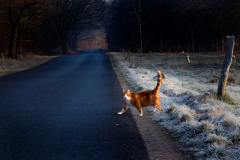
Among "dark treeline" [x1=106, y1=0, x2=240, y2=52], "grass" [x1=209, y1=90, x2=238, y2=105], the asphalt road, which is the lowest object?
the asphalt road

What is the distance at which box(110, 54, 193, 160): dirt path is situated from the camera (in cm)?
370

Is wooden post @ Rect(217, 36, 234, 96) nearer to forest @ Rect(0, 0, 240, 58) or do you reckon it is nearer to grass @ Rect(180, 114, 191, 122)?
grass @ Rect(180, 114, 191, 122)

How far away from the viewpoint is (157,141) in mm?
4340

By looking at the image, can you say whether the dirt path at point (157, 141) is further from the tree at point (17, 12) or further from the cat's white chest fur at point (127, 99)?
the tree at point (17, 12)

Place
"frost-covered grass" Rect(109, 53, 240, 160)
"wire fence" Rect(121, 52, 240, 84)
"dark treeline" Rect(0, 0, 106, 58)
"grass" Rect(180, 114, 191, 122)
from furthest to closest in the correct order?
1. "dark treeline" Rect(0, 0, 106, 58)
2. "wire fence" Rect(121, 52, 240, 84)
3. "grass" Rect(180, 114, 191, 122)
4. "frost-covered grass" Rect(109, 53, 240, 160)

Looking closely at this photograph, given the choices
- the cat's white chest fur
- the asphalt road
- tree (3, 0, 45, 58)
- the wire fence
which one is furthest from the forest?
the cat's white chest fur

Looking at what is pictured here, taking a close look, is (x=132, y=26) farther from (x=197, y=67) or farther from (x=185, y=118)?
(x=185, y=118)

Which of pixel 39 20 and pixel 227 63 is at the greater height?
pixel 39 20

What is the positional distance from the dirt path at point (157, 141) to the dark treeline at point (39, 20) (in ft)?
77.1

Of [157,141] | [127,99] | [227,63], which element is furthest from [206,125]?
[227,63]

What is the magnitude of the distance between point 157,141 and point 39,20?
1495 inches

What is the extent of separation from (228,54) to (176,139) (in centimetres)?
334

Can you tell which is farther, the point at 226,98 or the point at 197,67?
the point at 197,67

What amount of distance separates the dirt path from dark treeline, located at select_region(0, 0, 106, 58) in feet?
77.1
